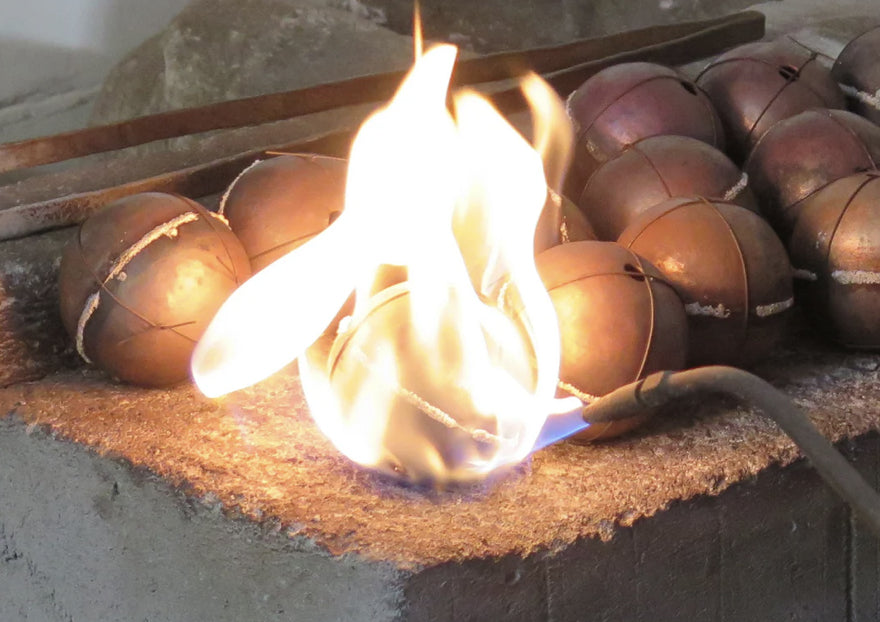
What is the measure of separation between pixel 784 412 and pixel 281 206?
2.89 feet

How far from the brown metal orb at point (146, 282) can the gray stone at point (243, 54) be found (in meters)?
1.36

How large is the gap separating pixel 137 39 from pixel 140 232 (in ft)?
6.43

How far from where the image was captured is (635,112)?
1764 mm

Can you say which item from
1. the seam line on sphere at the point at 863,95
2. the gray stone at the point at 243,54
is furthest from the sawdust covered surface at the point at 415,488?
the gray stone at the point at 243,54

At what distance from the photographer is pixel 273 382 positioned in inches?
60.5

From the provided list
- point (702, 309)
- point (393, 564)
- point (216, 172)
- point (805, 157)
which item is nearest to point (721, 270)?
point (702, 309)

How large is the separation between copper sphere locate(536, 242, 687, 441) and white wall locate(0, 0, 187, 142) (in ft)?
7.23

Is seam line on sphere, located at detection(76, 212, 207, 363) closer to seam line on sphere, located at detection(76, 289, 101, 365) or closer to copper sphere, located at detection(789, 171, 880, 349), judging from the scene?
seam line on sphere, located at detection(76, 289, 101, 365)

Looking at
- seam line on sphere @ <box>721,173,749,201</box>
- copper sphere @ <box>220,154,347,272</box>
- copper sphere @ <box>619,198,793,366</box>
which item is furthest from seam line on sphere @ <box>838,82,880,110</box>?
copper sphere @ <box>220,154,347,272</box>

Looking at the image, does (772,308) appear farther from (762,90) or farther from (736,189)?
(762,90)

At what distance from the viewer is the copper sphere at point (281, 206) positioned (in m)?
1.52

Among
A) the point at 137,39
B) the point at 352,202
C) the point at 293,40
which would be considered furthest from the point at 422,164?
the point at 137,39

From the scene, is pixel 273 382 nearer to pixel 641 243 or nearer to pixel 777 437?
pixel 641 243

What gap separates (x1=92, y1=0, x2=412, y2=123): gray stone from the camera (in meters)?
2.78
